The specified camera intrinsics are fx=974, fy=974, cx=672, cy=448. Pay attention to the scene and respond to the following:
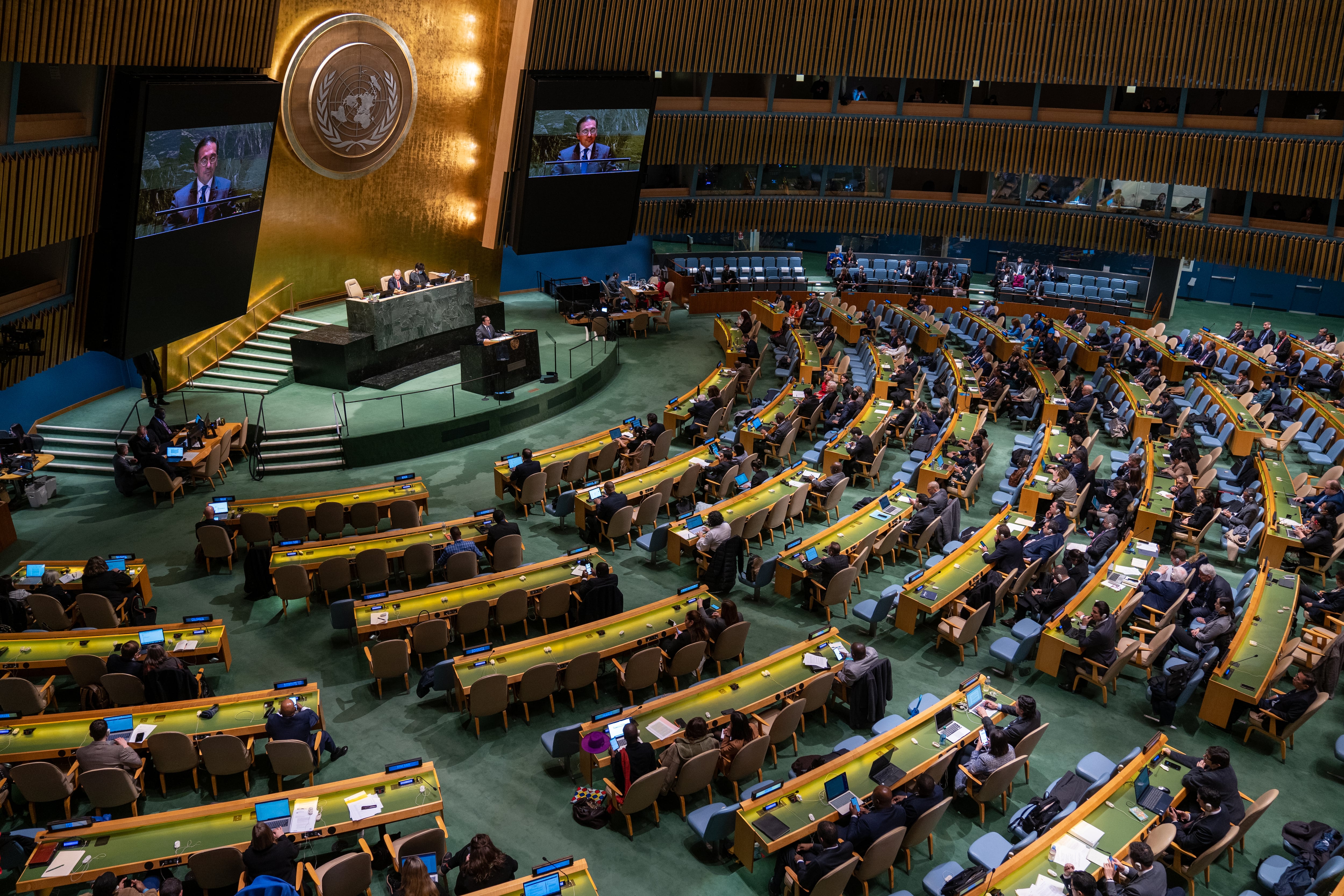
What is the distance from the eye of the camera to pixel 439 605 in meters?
11.6

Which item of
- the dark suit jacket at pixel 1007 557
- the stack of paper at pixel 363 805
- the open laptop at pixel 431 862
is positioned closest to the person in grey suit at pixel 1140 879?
the open laptop at pixel 431 862

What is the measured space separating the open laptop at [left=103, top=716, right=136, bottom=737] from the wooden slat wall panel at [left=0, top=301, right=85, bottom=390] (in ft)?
21.9

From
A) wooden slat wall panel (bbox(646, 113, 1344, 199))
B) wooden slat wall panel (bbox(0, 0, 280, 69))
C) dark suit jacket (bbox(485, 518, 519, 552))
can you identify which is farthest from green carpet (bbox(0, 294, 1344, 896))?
wooden slat wall panel (bbox(646, 113, 1344, 199))

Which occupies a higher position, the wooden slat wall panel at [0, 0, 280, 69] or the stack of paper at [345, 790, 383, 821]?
the wooden slat wall panel at [0, 0, 280, 69]

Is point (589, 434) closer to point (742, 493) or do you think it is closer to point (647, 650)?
point (742, 493)

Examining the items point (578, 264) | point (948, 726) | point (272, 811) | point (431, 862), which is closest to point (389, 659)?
point (272, 811)

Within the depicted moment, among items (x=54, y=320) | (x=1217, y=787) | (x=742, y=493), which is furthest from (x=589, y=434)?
(x=1217, y=787)

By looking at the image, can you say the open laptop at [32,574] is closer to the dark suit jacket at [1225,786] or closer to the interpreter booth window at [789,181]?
the dark suit jacket at [1225,786]

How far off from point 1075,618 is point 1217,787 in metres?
3.23

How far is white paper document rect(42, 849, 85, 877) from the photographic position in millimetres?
7324

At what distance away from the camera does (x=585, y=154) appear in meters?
23.0

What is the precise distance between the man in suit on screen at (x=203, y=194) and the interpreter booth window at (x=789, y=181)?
17740 millimetres

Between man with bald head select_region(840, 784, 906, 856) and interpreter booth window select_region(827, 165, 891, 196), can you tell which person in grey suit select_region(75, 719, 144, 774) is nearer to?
man with bald head select_region(840, 784, 906, 856)

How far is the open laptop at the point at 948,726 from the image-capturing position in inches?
374
